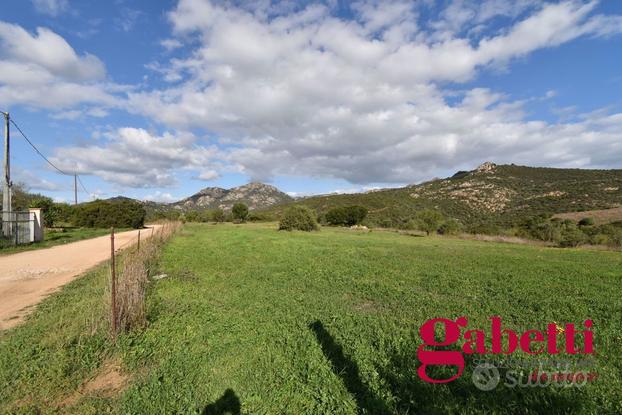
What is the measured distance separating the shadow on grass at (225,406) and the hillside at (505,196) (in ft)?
182

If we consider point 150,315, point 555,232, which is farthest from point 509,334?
point 555,232

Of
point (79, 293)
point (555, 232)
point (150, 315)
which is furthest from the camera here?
point (555, 232)

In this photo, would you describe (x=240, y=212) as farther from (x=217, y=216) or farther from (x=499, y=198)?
(x=499, y=198)

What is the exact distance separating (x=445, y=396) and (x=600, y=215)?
2323 inches

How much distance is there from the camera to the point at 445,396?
3.58m

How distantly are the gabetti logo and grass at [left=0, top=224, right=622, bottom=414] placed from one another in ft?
0.56

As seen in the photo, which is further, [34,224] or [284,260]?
[34,224]

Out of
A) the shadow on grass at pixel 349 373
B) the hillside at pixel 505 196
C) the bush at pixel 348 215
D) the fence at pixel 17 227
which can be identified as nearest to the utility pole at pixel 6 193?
the fence at pixel 17 227

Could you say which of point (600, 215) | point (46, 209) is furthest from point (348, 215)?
point (46, 209)

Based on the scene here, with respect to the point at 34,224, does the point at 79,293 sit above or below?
below

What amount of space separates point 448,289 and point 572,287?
3541 millimetres

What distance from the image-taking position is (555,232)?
32.2 m

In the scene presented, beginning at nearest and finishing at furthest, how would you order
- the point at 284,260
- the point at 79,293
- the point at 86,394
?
1. the point at 86,394
2. the point at 79,293
3. the point at 284,260

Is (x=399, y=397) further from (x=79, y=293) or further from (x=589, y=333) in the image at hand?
(x=79, y=293)
